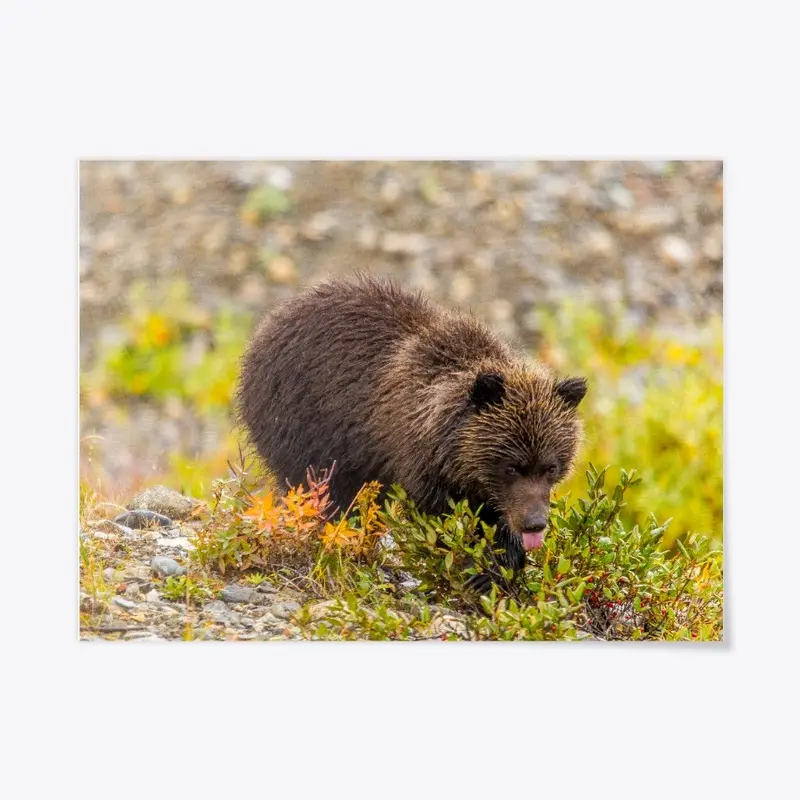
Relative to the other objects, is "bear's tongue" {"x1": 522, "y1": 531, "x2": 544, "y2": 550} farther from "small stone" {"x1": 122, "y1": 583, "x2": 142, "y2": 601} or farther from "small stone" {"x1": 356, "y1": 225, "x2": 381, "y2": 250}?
"small stone" {"x1": 122, "y1": 583, "x2": 142, "y2": 601}

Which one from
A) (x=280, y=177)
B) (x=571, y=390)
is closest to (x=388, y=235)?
(x=280, y=177)

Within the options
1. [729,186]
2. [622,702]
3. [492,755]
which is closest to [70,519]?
[492,755]

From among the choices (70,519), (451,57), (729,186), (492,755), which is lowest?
(492,755)

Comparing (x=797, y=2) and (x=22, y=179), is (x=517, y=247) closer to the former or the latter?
(x=797, y=2)

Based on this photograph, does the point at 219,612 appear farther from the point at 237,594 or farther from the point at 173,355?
the point at 173,355

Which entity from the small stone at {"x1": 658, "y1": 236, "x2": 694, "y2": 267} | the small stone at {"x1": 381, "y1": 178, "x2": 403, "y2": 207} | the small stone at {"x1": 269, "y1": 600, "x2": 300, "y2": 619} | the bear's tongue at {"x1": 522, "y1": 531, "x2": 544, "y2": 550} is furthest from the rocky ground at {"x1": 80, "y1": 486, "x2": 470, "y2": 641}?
Answer: the small stone at {"x1": 658, "y1": 236, "x2": 694, "y2": 267}

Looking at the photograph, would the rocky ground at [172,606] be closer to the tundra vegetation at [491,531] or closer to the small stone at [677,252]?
the tundra vegetation at [491,531]
